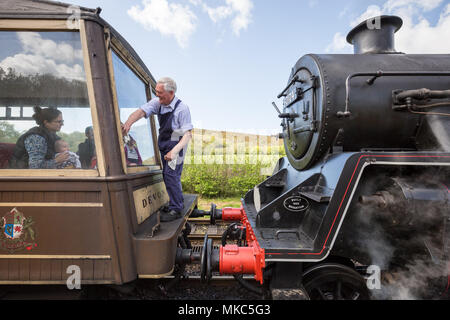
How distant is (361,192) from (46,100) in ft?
10.1

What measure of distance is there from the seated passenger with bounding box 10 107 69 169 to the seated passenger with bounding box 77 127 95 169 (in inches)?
5.5

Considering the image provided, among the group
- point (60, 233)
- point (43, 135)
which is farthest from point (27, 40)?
→ point (60, 233)

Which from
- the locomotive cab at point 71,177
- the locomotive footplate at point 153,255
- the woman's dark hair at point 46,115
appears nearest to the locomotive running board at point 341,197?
the locomotive footplate at point 153,255

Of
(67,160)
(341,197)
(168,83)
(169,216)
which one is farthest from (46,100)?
(341,197)

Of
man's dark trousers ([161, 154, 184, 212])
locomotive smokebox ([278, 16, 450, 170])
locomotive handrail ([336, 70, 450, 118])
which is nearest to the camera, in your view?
locomotive handrail ([336, 70, 450, 118])

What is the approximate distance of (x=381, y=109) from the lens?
2430 mm

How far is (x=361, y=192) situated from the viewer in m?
2.29

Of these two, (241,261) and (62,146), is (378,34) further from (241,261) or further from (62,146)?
(62,146)

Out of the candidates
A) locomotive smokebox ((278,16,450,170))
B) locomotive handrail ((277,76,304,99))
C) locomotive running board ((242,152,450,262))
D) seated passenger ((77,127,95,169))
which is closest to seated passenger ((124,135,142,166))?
seated passenger ((77,127,95,169))

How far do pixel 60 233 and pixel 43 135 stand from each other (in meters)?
0.88

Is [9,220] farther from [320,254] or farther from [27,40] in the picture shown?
[320,254]

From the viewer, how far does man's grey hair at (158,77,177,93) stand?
250cm

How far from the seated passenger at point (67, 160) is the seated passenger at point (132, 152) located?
0.58 meters

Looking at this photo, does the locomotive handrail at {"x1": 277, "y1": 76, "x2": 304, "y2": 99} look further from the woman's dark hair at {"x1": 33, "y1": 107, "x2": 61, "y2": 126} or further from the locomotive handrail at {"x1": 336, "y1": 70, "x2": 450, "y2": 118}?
the woman's dark hair at {"x1": 33, "y1": 107, "x2": 61, "y2": 126}
